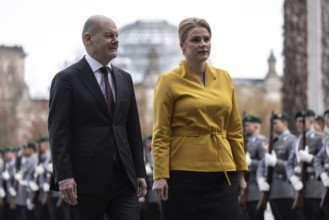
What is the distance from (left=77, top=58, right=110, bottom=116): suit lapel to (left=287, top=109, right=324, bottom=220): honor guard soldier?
5.91m

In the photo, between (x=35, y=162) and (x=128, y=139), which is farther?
(x=35, y=162)

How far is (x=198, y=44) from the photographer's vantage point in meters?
7.95

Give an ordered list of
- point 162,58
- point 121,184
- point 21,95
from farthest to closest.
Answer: point 162,58
point 21,95
point 121,184

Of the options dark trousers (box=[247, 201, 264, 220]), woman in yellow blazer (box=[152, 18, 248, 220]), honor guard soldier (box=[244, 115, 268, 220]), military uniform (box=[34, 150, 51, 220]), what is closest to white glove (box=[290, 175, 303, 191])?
honor guard soldier (box=[244, 115, 268, 220])

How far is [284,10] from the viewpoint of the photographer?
68.6 feet

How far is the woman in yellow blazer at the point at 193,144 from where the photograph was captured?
313 inches

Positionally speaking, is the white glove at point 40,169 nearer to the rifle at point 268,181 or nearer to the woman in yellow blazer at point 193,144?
the rifle at point 268,181

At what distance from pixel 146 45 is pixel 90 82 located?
101873 millimetres

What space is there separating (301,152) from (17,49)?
7001 centimetres

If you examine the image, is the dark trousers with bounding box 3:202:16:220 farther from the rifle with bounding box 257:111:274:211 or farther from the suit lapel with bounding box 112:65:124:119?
the suit lapel with bounding box 112:65:124:119

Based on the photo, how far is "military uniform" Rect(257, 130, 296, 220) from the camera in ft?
48.4

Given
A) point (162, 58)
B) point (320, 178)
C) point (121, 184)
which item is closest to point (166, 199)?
point (121, 184)

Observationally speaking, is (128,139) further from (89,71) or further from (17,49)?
(17,49)

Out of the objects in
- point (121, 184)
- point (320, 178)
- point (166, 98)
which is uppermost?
point (166, 98)
